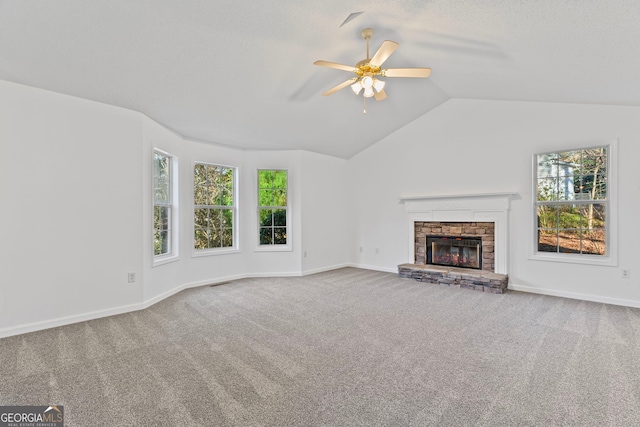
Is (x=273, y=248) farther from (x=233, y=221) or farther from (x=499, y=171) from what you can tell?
(x=499, y=171)

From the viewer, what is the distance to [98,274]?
3.57 metres

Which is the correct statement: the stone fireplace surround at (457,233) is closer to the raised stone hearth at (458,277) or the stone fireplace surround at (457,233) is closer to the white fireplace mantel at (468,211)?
the white fireplace mantel at (468,211)

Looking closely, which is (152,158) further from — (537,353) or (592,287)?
(592,287)

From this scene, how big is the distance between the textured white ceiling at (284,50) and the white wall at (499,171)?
1.29 feet

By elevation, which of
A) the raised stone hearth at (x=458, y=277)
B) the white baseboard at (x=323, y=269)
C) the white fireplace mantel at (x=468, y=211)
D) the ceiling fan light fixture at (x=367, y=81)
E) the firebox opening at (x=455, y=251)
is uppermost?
the ceiling fan light fixture at (x=367, y=81)

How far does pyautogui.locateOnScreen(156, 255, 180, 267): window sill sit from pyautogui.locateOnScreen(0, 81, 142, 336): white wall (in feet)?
1.09

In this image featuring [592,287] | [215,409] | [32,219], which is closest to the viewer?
[215,409]

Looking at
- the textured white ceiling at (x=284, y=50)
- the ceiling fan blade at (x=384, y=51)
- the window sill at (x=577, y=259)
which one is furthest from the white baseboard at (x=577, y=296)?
the ceiling fan blade at (x=384, y=51)

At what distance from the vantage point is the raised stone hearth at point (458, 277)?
4.51m

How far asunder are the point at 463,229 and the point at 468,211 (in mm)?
344

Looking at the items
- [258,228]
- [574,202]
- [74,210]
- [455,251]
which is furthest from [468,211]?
[74,210]

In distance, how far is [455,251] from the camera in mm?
5477

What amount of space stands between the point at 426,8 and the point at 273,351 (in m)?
3.33

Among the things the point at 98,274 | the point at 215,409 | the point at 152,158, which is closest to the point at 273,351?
the point at 215,409
